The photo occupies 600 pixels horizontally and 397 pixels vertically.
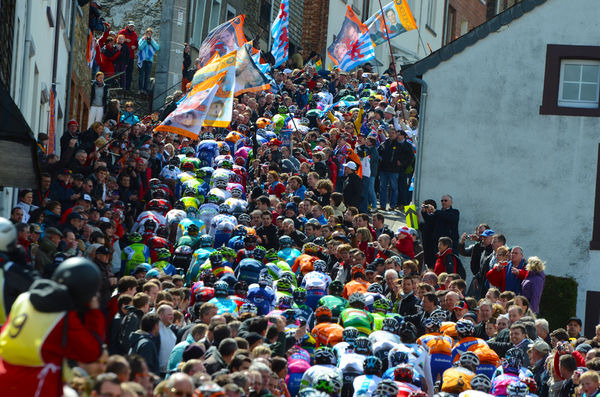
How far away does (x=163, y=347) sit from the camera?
46.3 feet

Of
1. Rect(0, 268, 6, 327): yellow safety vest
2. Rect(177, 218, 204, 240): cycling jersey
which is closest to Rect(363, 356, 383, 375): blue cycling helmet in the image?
Rect(0, 268, 6, 327): yellow safety vest

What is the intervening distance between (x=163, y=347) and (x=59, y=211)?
536cm

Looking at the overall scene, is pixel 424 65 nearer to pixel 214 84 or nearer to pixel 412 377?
pixel 214 84

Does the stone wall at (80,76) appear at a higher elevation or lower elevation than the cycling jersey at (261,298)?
higher

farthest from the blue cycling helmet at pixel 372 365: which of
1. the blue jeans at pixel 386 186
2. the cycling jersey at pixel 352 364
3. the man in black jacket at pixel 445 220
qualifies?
the blue jeans at pixel 386 186

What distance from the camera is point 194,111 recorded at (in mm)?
22359

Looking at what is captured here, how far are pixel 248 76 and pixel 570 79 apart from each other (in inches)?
259

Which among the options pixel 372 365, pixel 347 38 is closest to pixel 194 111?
pixel 372 365

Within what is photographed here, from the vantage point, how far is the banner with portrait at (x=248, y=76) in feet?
85.4

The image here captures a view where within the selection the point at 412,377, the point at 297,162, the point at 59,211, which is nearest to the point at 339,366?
the point at 412,377

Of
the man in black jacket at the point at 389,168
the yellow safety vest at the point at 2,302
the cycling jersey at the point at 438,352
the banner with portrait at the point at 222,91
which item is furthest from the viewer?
the man in black jacket at the point at 389,168

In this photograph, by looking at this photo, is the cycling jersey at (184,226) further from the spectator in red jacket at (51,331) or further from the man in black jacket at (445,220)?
the spectator in red jacket at (51,331)

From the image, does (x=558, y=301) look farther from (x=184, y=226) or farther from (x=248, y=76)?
(x=184, y=226)

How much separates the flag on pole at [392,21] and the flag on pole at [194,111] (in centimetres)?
973
